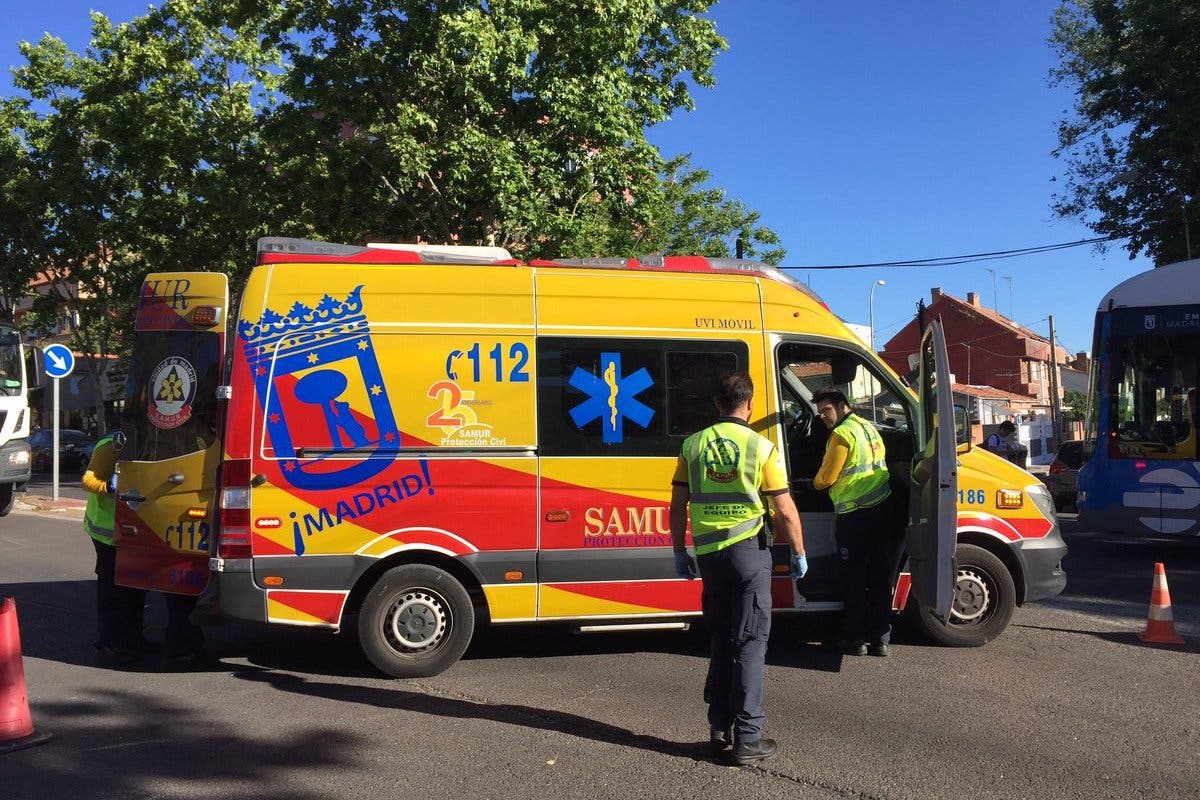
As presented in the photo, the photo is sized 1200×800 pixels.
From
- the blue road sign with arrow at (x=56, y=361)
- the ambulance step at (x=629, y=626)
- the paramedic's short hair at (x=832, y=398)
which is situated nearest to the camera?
the ambulance step at (x=629, y=626)

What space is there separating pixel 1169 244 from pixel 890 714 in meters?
18.5

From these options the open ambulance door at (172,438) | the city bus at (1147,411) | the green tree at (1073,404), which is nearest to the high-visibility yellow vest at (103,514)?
the open ambulance door at (172,438)

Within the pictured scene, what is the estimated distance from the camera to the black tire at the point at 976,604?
633 cm

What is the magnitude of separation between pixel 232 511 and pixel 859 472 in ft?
12.7

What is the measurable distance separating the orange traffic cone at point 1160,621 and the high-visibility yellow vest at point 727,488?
3982 millimetres

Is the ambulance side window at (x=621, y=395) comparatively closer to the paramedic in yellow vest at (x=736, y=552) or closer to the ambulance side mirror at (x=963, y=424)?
the paramedic in yellow vest at (x=736, y=552)

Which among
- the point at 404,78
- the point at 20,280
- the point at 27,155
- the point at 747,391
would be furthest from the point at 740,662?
the point at 20,280

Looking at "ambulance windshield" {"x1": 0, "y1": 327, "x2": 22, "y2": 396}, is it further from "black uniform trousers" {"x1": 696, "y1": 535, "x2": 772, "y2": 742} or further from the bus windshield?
the bus windshield

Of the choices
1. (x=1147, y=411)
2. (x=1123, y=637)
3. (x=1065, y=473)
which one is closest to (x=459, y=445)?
(x=1123, y=637)

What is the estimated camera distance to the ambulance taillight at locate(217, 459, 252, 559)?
18.0 ft

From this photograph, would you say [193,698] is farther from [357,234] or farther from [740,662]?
[357,234]

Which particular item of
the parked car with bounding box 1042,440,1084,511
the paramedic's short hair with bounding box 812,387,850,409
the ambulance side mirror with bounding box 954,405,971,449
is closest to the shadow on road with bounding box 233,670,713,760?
the paramedic's short hair with bounding box 812,387,850,409

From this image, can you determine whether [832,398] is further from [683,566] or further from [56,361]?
[56,361]

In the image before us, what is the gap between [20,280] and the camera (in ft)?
84.9
